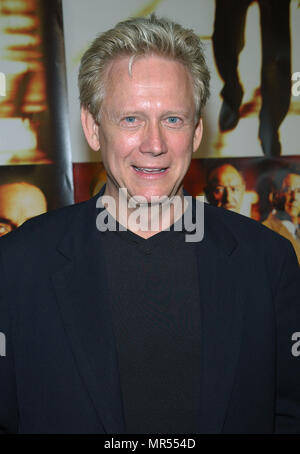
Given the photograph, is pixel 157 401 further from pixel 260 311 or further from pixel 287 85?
pixel 287 85

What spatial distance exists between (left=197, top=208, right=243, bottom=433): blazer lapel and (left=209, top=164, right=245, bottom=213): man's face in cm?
68

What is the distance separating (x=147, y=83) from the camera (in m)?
1.15

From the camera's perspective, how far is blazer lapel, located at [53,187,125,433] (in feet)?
3.51

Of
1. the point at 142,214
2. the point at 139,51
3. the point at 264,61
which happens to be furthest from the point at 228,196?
the point at 139,51

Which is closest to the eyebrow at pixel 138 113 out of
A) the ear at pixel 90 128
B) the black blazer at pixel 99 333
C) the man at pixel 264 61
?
the ear at pixel 90 128

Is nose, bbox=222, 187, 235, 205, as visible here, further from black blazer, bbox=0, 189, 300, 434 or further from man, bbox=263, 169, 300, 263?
black blazer, bbox=0, 189, 300, 434

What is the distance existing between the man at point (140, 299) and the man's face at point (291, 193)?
2.60ft

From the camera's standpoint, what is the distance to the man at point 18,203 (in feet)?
5.82

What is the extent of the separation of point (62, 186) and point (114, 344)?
88 cm

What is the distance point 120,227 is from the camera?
1.22 meters

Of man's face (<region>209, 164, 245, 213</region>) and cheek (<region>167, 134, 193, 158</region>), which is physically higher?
cheek (<region>167, 134, 193, 158</region>)

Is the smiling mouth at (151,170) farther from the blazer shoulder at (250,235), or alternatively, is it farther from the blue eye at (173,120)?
the blazer shoulder at (250,235)

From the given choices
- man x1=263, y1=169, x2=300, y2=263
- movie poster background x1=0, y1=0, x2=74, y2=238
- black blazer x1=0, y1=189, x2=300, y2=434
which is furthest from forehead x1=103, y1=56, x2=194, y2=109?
man x1=263, y1=169, x2=300, y2=263

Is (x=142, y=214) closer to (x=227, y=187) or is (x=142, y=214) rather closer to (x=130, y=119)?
(x=130, y=119)
